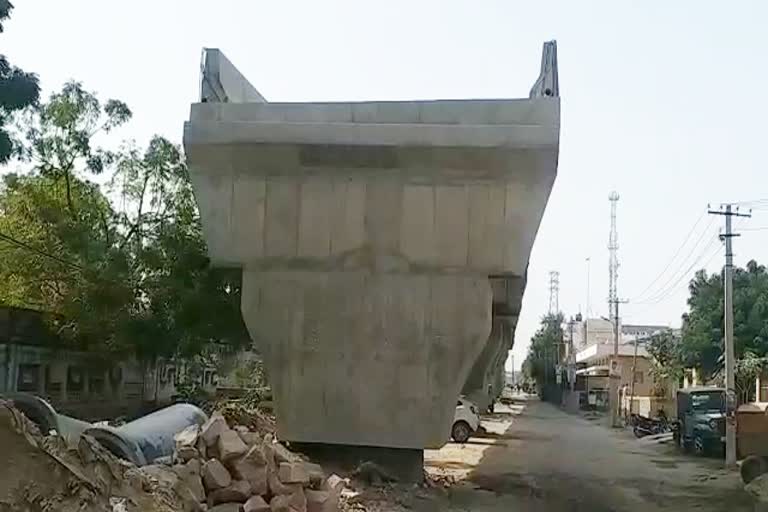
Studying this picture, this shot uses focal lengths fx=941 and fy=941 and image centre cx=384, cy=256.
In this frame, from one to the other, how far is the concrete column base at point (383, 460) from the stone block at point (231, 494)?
6701 millimetres

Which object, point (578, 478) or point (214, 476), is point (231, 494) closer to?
point (214, 476)

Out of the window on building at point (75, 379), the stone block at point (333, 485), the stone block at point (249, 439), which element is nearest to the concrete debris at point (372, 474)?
the stone block at point (333, 485)

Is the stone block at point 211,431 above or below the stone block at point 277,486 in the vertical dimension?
above

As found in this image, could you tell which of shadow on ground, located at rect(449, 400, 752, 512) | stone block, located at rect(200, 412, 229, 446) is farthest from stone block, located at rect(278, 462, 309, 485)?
shadow on ground, located at rect(449, 400, 752, 512)

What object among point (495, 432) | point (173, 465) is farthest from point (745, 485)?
point (495, 432)

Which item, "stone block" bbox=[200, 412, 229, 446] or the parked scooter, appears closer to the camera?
"stone block" bbox=[200, 412, 229, 446]

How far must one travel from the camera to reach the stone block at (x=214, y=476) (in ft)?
31.8

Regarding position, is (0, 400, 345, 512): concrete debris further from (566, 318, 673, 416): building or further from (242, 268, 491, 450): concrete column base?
(566, 318, 673, 416): building

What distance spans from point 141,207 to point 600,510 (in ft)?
63.8

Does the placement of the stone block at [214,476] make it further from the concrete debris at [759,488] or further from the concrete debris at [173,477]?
the concrete debris at [759,488]

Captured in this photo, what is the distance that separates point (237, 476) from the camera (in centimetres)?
1000

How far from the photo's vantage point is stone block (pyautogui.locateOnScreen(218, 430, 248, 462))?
395 inches

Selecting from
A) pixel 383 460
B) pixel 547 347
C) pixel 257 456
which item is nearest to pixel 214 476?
pixel 257 456

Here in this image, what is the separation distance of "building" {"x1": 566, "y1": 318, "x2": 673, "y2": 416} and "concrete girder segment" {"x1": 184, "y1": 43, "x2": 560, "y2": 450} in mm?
28949
